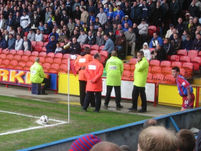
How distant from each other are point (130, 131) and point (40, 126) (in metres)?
4.42

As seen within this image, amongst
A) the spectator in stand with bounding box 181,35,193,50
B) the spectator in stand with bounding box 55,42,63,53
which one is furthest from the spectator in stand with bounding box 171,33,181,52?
the spectator in stand with bounding box 55,42,63,53

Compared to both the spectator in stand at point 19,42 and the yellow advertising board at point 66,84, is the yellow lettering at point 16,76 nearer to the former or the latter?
the yellow advertising board at point 66,84

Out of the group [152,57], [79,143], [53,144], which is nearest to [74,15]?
[152,57]

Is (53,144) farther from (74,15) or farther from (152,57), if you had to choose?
(74,15)

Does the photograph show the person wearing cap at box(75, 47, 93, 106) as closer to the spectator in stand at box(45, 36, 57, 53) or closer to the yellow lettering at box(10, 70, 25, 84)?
the yellow lettering at box(10, 70, 25, 84)

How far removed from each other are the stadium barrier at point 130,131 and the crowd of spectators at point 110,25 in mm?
8701

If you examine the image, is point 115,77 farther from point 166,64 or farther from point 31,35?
point 31,35

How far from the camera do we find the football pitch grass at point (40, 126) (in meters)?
9.63

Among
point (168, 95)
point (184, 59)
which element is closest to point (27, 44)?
point (184, 59)

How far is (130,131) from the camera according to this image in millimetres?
7242

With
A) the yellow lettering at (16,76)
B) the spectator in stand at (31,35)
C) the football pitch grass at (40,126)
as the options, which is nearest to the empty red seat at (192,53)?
the football pitch grass at (40,126)

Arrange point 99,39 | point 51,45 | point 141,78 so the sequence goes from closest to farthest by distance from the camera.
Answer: point 141,78 → point 99,39 → point 51,45

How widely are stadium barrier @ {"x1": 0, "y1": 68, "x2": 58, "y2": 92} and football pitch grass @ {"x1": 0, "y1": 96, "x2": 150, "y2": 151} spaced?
274 cm

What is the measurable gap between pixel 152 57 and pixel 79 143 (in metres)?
14.3
